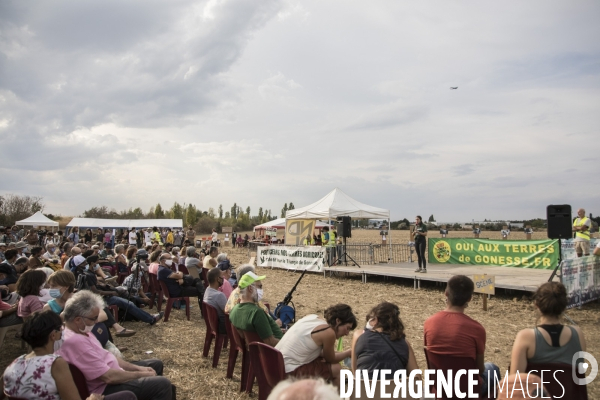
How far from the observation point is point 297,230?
1916 centimetres

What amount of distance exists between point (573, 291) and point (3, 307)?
32.1 feet

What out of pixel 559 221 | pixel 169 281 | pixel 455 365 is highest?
pixel 559 221

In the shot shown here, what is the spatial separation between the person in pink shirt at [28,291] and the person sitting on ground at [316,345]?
345 centimetres

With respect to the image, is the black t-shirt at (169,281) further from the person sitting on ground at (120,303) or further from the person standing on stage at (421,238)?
the person standing on stage at (421,238)

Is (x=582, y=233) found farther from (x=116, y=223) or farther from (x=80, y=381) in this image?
(x=116, y=223)

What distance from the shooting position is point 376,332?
289 cm

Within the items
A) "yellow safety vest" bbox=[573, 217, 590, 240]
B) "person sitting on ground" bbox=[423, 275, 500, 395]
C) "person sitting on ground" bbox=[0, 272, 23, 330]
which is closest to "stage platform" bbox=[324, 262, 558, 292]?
"yellow safety vest" bbox=[573, 217, 590, 240]

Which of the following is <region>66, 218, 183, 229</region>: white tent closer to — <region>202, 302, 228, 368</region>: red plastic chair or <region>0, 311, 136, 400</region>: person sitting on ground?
<region>202, 302, 228, 368</region>: red plastic chair

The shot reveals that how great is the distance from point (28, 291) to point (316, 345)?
12.7 feet

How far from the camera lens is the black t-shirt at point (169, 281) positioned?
299 inches

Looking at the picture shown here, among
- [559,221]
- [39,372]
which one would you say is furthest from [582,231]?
[39,372]

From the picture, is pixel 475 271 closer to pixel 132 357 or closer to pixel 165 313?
pixel 165 313

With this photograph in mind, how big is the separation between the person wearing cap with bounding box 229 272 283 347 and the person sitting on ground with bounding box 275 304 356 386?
1.73 feet

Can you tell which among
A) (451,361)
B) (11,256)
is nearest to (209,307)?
(451,361)
